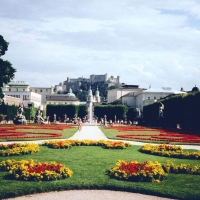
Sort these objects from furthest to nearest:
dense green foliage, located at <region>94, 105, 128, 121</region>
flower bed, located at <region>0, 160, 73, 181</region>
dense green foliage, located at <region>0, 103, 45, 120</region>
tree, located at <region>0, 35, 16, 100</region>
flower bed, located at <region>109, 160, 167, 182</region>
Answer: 1. dense green foliage, located at <region>94, 105, 128, 121</region>
2. dense green foliage, located at <region>0, 103, 45, 120</region>
3. tree, located at <region>0, 35, 16, 100</region>
4. flower bed, located at <region>109, 160, 167, 182</region>
5. flower bed, located at <region>0, 160, 73, 181</region>

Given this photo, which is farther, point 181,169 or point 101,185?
point 181,169

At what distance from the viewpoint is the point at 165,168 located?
39.3 feet

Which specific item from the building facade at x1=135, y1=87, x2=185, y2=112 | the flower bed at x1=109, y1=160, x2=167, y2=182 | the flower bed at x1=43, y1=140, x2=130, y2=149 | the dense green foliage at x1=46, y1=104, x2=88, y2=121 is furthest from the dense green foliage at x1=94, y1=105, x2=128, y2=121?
the flower bed at x1=109, y1=160, x2=167, y2=182

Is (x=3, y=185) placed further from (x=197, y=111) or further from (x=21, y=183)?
(x=197, y=111)

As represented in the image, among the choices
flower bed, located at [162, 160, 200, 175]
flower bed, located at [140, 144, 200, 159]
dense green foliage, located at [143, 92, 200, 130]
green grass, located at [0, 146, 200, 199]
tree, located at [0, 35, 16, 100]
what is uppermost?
tree, located at [0, 35, 16, 100]

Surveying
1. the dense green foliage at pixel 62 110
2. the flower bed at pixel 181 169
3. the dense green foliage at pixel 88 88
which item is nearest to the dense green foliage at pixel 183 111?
the dense green foliage at pixel 62 110

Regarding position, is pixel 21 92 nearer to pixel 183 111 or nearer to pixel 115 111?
pixel 115 111

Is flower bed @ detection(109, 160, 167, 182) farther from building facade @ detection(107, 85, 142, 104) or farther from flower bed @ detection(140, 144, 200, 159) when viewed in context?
building facade @ detection(107, 85, 142, 104)

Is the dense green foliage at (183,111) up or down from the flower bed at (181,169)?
up

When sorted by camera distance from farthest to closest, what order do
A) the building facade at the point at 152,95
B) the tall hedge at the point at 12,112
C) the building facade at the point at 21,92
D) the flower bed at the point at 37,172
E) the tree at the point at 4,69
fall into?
the building facade at the point at 21,92 < the building facade at the point at 152,95 < the tall hedge at the point at 12,112 < the tree at the point at 4,69 < the flower bed at the point at 37,172

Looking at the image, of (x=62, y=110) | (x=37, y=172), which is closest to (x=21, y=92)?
(x=62, y=110)

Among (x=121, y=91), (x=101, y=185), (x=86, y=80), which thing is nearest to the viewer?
(x=101, y=185)

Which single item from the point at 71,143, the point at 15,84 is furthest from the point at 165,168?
the point at 15,84

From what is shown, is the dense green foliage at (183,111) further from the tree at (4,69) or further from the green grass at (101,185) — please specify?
the green grass at (101,185)
